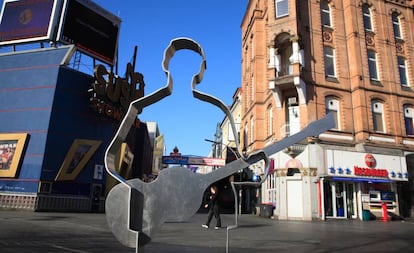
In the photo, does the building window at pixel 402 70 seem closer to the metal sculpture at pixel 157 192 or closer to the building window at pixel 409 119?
the building window at pixel 409 119

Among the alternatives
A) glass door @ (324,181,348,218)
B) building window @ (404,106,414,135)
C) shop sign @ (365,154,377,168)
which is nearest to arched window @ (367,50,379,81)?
building window @ (404,106,414,135)

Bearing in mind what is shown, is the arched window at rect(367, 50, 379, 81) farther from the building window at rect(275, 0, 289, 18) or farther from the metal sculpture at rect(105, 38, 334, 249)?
the metal sculpture at rect(105, 38, 334, 249)

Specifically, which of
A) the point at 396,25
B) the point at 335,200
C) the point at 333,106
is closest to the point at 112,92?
the point at 333,106

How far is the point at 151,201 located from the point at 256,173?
2225cm

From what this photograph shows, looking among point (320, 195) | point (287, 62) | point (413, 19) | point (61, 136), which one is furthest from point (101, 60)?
point (413, 19)

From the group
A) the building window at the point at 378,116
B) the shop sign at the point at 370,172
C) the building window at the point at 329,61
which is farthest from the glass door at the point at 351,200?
the building window at the point at 329,61

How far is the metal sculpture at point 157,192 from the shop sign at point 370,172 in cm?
1687

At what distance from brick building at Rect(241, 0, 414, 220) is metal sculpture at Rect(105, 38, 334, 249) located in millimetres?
15722

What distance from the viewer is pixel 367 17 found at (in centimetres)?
2477

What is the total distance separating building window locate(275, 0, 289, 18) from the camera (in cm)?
2328

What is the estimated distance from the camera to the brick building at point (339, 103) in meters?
20.1

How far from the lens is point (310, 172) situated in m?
19.8

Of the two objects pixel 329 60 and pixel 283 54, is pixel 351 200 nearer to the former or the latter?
pixel 329 60

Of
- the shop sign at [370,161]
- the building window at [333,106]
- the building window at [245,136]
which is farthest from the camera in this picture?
the building window at [245,136]
